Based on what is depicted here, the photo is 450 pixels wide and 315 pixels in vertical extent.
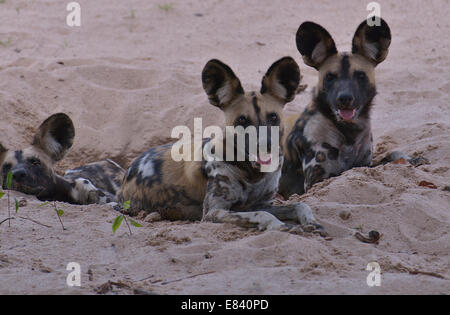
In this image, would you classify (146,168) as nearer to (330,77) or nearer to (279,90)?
(279,90)

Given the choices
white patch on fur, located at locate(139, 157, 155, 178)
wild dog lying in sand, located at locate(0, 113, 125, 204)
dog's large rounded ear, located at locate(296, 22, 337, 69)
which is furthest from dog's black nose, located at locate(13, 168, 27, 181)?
dog's large rounded ear, located at locate(296, 22, 337, 69)

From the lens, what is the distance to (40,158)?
17.7 ft

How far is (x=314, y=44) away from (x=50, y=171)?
2145mm

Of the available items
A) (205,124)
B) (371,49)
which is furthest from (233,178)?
(205,124)

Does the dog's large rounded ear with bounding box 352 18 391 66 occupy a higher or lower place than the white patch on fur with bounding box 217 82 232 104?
higher

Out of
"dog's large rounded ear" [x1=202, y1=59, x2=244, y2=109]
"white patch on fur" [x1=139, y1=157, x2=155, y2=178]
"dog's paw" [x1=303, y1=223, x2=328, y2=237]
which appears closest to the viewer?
"dog's paw" [x1=303, y1=223, x2=328, y2=237]

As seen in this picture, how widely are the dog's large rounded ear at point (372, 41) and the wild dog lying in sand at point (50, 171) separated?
2.18 meters

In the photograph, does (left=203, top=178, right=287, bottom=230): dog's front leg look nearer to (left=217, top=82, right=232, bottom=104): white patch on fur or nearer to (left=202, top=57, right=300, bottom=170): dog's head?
(left=202, top=57, right=300, bottom=170): dog's head

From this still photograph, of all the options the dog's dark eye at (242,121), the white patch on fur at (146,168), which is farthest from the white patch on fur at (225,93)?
the white patch on fur at (146,168)

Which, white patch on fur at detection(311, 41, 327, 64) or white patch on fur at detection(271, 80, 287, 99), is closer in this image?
white patch on fur at detection(271, 80, 287, 99)

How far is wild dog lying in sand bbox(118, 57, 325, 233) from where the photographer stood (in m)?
3.95

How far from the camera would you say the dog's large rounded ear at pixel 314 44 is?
5020 millimetres

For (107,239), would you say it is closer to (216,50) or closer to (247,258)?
(247,258)
